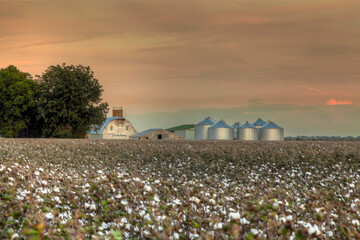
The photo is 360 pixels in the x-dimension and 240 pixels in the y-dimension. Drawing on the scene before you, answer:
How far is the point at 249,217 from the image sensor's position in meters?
5.35

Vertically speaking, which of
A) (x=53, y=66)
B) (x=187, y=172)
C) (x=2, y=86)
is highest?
(x=53, y=66)

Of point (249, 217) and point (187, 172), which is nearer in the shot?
point (249, 217)

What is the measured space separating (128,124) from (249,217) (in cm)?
8744

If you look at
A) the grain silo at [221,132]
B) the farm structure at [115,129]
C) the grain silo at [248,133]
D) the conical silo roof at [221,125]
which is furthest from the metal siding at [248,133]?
the farm structure at [115,129]

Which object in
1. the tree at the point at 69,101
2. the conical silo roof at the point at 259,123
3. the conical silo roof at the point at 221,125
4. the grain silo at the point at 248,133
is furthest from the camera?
the conical silo roof at the point at 259,123

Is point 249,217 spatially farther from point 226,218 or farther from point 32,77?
point 32,77

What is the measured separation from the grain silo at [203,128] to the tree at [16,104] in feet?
96.0

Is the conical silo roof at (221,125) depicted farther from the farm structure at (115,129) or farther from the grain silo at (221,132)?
the farm structure at (115,129)

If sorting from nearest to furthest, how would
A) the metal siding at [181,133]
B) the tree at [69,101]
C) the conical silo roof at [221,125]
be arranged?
the tree at [69,101] → the conical silo roof at [221,125] → the metal siding at [181,133]

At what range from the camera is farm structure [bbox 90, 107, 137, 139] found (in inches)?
3447

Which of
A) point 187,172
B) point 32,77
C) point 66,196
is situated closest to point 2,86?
point 32,77

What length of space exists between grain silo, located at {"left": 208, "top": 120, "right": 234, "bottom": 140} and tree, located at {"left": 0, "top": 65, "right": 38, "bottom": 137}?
2961cm

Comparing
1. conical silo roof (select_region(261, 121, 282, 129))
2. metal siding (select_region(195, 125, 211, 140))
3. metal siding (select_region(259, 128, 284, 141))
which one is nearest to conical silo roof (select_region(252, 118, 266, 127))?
conical silo roof (select_region(261, 121, 282, 129))

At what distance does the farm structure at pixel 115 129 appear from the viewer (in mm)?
87562
